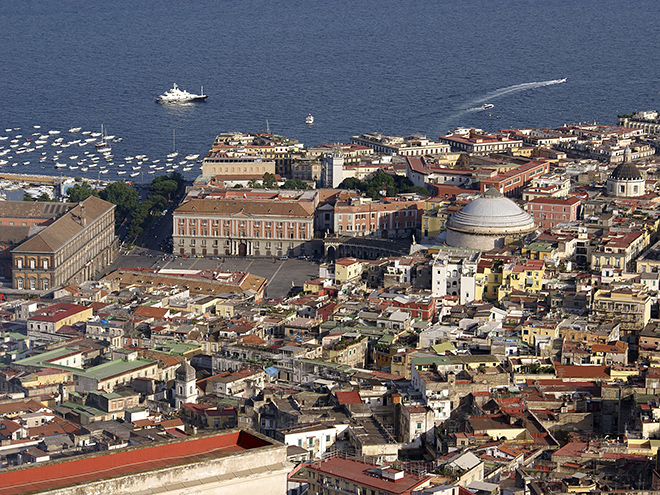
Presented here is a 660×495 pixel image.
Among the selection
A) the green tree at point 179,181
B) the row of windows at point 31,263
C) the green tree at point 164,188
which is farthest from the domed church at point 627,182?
the row of windows at point 31,263

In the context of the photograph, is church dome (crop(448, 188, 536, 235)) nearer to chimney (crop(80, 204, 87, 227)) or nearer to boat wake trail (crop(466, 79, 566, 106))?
chimney (crop(80, 204, 87, 227))

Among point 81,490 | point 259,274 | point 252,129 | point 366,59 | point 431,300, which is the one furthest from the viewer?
point 366,59

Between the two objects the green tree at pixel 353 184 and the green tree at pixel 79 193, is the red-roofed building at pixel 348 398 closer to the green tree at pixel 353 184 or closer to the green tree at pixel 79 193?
the green tree at pixel 353 184

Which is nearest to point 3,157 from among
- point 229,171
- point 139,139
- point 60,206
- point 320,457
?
point 139,139

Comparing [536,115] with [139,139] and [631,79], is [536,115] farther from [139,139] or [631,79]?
[139,139]

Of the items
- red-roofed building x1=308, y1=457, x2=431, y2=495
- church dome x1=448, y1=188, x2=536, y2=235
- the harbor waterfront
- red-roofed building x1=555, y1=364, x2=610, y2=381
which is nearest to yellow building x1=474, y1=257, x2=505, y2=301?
the harbor waterfront
